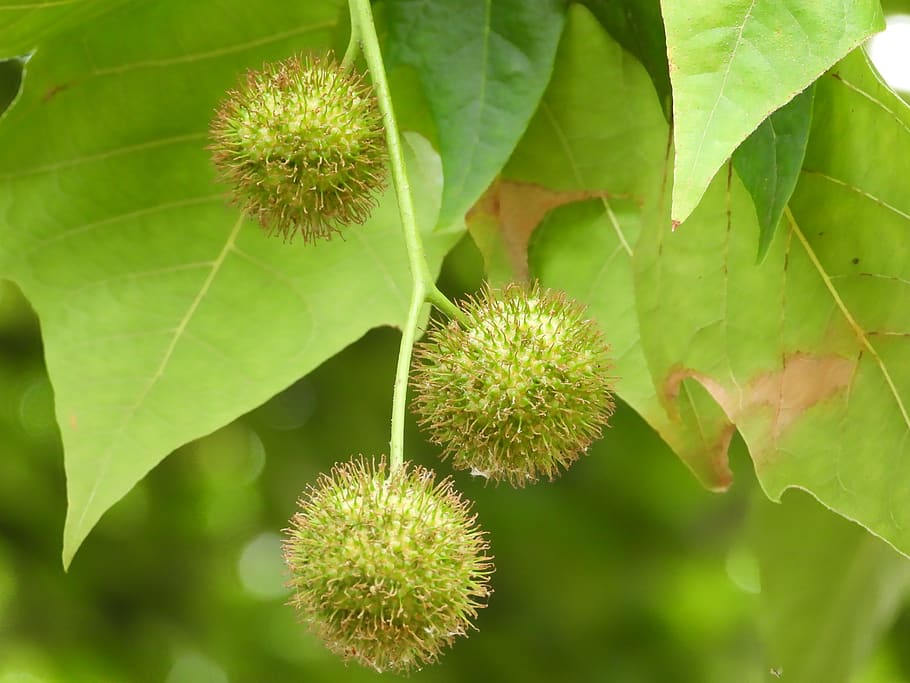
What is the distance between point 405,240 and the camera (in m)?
1.25

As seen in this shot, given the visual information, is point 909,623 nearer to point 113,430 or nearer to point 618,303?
point 618,303

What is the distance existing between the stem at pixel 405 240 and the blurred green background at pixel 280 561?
136 centimetres

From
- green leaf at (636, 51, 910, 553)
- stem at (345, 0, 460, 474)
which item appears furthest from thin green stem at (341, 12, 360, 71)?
green leaf at (636, 51, 910, 553)

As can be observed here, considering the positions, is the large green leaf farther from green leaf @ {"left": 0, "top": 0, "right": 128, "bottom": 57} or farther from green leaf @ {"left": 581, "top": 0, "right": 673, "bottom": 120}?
green leaf @ {"left": 581, "top": 0, "right": 673, "bottom": 120}

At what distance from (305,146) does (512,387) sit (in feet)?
1.15

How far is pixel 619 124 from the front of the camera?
1.51 m

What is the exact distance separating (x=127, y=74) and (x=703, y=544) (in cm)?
256

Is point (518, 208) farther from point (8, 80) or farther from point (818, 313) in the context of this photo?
point (8, 80)

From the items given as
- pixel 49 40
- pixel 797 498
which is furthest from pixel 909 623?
pixel 49 40

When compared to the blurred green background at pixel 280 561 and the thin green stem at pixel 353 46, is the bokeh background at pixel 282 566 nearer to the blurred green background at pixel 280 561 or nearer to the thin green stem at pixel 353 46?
the blurred green background at pixel 280 561

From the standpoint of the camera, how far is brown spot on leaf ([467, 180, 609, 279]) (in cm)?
156

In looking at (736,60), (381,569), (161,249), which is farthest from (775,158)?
(161,249)

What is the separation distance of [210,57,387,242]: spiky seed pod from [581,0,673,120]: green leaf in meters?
0.33

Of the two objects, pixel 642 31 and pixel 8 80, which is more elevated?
pixel 642 31
